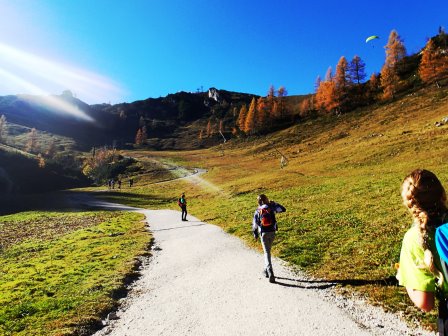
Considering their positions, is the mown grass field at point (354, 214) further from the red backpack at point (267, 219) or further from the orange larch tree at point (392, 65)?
the orange larch tree at point (392, 65)

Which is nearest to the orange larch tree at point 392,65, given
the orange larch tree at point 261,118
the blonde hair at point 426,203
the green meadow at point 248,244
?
the orange larch tree at point 261,118

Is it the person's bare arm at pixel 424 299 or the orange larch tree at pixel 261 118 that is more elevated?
the orange larch tree at pixel 261 118

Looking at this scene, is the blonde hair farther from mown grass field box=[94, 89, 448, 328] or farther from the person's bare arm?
mown grass field box=[94, 89, 448, 328]

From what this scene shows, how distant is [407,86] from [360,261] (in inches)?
5192

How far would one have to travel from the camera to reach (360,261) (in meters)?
14.0

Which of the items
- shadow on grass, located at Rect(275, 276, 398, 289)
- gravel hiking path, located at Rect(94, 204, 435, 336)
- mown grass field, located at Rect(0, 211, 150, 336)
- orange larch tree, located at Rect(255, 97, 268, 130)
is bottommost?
mown grass field, located at Rect(0, 211, 150, 336)

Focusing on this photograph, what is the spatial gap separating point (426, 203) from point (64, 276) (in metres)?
17.5

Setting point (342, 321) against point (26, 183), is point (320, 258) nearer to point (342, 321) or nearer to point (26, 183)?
point (342, 321)

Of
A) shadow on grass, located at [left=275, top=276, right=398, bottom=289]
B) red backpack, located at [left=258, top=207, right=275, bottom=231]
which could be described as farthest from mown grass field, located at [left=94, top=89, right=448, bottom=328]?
red backpack, located at [left=258, top=207, right=275, bottom=231]

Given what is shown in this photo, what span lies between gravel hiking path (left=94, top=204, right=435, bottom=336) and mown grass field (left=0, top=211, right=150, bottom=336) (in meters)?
1.02

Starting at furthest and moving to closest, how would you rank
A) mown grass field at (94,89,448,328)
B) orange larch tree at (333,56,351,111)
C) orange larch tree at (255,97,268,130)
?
orange larch tree at (255,97,268,130)
orange larch tree at (333,56,351,111)
mown grass field at (94,89,448,328)

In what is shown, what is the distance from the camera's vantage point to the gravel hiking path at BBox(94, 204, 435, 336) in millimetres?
9227

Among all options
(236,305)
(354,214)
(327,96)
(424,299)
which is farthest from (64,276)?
(327,96)

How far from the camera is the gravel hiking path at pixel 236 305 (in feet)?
30.3
